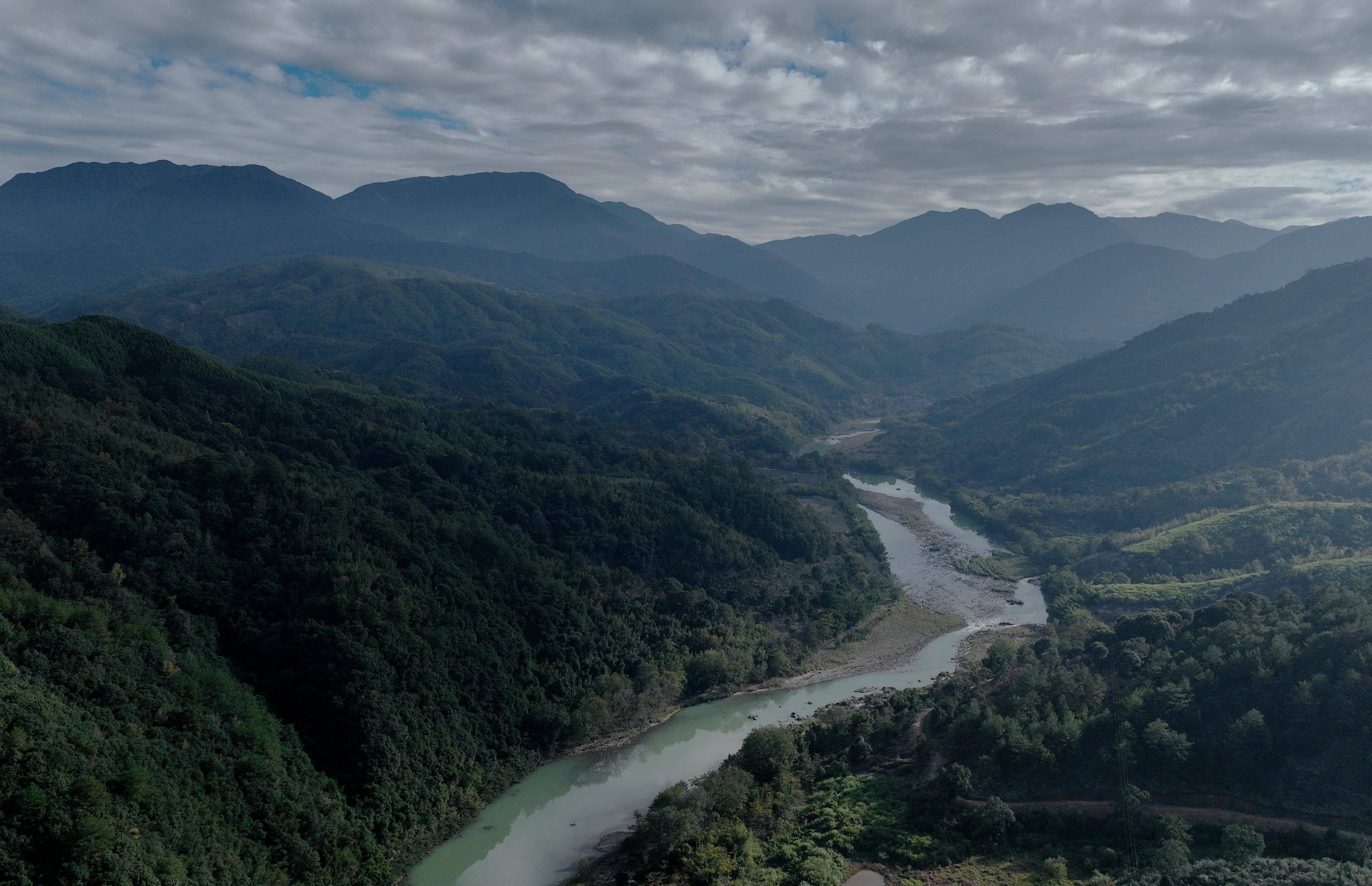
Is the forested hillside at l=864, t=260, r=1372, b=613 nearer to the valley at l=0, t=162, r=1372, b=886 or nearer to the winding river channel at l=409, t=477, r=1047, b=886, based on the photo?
the valley at l=0, t=162, r=1372, b=886

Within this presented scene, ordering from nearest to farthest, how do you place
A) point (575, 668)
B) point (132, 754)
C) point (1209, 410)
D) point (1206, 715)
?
1. point (132, 754)
2. point (1206, 715)
3. point (575, 668)
4. point (1209, 410)

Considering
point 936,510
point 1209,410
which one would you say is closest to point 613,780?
point 936,510

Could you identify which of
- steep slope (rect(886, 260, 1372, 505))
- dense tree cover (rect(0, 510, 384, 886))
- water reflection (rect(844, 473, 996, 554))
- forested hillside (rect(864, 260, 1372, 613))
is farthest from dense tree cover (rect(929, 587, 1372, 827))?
steep slope (rect(886, 260, 1372, 505))

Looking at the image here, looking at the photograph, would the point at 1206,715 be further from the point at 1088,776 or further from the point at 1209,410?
the point at 1209,410

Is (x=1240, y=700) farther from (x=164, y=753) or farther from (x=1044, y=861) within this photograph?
(x=164, y=753)

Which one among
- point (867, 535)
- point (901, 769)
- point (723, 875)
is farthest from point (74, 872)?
point (867, 535)

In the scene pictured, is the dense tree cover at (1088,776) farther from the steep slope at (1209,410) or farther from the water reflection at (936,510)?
the steep slope at (1209,410)
